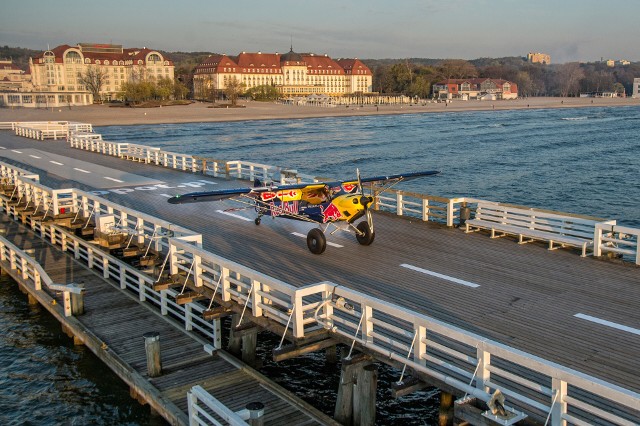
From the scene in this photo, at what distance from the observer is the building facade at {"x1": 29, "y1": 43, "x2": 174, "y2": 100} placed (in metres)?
172

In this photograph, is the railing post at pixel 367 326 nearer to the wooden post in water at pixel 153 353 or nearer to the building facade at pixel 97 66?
the wooden post in water at pixel 153 353

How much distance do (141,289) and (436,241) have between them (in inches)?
306

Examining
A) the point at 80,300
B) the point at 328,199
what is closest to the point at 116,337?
the point at 80,300

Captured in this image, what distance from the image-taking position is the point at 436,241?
17.1m

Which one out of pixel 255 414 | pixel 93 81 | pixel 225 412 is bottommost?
pixel 255 414

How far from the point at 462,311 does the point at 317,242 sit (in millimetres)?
5147

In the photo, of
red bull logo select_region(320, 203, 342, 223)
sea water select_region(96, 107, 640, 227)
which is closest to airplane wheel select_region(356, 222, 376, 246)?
red bull logo select_region(320, 203, 342, 223)

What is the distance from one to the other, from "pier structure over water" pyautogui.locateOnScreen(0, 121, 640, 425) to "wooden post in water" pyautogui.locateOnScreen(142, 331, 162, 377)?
1.12 meters

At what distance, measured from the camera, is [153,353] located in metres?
11.0

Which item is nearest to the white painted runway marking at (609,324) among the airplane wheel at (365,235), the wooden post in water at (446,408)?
the wooden post in water at (446,408)

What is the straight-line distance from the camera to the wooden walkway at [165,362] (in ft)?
33.0

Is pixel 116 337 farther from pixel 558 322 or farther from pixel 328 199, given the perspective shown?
pixel 558 322

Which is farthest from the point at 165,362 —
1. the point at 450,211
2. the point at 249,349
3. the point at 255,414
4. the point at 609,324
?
the point at 450,211

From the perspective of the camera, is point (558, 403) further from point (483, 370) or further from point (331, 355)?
point (331, 355)
